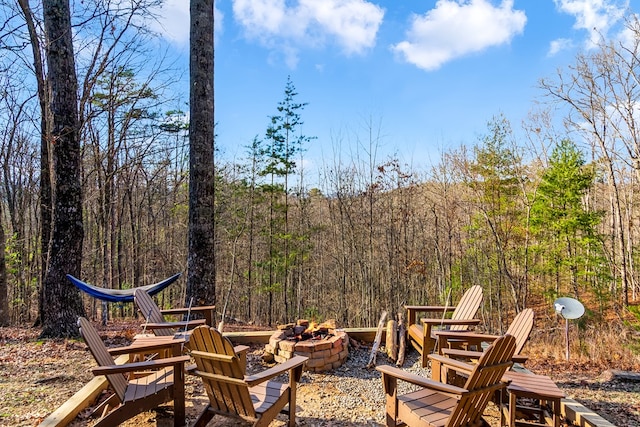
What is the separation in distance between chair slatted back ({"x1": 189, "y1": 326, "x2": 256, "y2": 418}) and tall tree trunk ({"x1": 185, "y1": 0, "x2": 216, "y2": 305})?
2104 millimetres

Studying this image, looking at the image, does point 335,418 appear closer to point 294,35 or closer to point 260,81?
point 260,81

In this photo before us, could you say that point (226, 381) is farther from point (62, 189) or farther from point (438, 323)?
point (62, 189)

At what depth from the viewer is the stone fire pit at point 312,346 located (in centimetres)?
348

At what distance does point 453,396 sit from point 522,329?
1.33 metres

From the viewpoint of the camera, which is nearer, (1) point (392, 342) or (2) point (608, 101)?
(1) point (392, 342)

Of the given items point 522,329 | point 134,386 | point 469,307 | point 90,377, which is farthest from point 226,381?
point 469,307

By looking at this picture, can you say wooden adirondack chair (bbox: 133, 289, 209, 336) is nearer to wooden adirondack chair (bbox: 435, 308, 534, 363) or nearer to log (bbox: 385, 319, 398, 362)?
log (bbox: 385, 319, 398, 362)

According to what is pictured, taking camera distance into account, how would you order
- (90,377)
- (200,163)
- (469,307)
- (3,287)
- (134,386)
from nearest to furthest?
(134,386) → (90,377) → (469,307) → (200,163) → (3,287)

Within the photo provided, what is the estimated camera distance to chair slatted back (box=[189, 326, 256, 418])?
190cm

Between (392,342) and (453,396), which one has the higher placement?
(453,396)

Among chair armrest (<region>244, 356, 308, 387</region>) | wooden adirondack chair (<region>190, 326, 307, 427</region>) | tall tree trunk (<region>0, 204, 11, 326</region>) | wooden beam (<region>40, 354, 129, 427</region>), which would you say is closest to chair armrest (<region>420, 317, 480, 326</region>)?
chair armrest (<region>244, 356, 308, 387</region>)

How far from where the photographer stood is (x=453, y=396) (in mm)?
1888

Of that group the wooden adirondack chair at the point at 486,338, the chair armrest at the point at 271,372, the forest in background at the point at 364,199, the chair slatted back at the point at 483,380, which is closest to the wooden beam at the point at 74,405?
the chair armrest at the point at 271,372

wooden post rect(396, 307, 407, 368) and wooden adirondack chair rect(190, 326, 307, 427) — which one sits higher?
wooden adirondack chair rect(190, 326, 307, 427)
